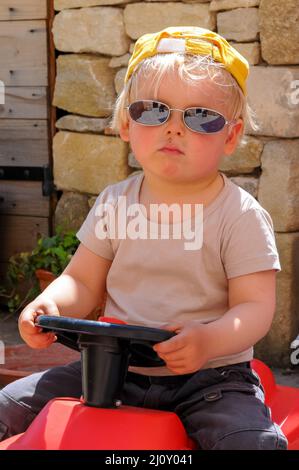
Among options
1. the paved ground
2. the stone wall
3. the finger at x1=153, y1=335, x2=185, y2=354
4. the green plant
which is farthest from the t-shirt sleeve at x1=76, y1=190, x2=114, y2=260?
the green plant

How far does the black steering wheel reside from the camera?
5.50 feet

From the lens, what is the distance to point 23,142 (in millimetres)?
4367

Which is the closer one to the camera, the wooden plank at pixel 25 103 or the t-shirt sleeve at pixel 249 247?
the t-shirt sleeve at pixel 249 247

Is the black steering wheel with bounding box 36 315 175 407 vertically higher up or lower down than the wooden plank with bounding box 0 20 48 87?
higher up

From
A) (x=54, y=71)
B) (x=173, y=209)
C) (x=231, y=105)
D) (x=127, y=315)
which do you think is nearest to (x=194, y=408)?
(x=127, y=315)

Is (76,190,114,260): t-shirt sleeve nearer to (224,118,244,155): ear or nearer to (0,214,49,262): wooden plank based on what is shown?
(224,118,244,155): ear

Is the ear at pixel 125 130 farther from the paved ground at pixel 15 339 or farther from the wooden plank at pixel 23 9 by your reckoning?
the wooden plank at pixel 23 9

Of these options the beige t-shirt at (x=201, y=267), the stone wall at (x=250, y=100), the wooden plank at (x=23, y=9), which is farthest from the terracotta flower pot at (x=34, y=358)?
the wooden plank at (x=23, y=9)

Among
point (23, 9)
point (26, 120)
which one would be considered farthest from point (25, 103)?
point (23, 9)

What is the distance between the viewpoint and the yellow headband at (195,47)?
2.07m

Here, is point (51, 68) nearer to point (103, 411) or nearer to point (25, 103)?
point (25, 103)

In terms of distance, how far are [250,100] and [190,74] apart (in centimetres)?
150

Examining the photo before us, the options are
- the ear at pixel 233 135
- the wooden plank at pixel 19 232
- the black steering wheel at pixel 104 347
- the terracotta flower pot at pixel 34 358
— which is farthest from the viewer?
the wooden plank at pixel 19 232

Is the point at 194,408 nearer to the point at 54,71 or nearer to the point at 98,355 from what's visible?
the point at 98,355
